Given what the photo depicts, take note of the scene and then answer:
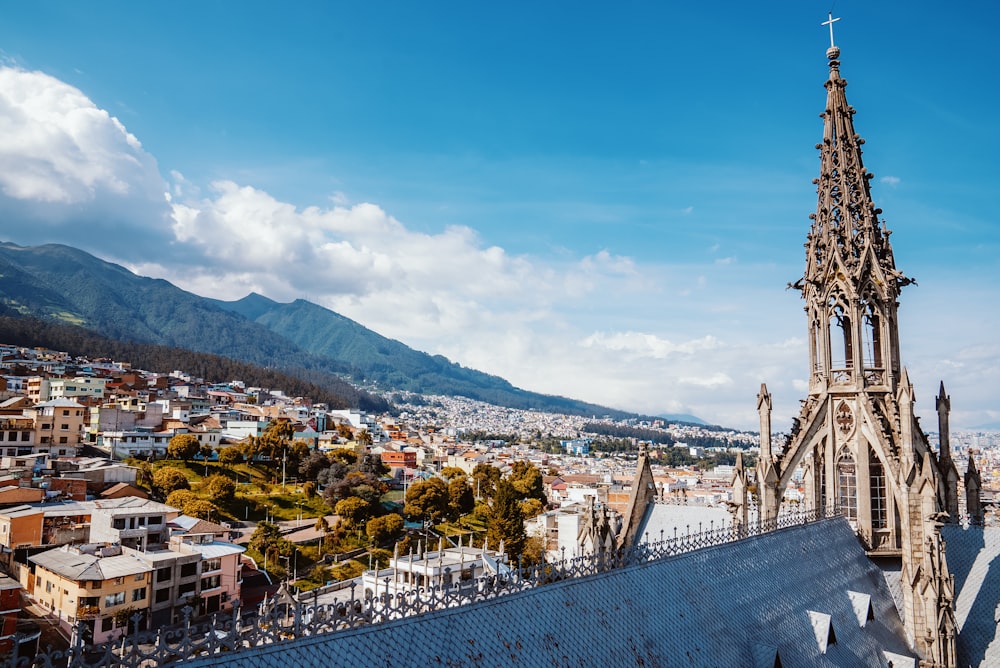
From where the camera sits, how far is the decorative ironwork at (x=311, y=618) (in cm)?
637

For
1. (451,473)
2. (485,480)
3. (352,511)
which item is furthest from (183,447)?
(451,473)

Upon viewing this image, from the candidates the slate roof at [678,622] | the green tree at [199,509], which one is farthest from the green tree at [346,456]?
the slate roof at [678,622]

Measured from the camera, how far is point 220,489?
67562 mm

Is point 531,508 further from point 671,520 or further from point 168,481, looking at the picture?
point 671,520

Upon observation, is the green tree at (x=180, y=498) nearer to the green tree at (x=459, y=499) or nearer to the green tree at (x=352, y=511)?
the green tree at (x=352, y=511)

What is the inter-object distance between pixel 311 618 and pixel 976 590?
1913 centimetres

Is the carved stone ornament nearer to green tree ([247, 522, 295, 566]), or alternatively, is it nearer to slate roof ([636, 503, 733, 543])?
slate roof ([636, 503, 733, 543])

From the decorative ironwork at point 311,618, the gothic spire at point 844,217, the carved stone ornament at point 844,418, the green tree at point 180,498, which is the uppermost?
the gothic spire at point 844,217

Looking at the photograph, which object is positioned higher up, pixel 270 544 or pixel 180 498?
pixel 180 498

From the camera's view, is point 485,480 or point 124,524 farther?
point 485,480

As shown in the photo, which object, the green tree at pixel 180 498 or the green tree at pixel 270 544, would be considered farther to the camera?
the green tree at pixel 180 498

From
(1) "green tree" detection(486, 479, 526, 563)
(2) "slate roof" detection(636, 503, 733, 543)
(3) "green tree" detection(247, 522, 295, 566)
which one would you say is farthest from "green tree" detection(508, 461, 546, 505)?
(2) "slate roof" detection(636, 503, 733, 543)

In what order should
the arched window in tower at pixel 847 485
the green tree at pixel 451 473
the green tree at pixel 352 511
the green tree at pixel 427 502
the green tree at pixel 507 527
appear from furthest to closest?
the green tree at pixel 451 473 < the green tree at pixel 427 502 < the green tree at pixel 352 511 < the green tree at pixel 507 527 < the arched window in tower at pixel 847 485

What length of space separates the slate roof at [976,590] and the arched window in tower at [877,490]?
2295mm
